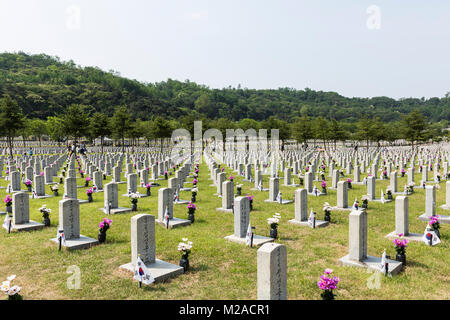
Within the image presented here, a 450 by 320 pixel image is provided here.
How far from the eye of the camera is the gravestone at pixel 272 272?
4609mm

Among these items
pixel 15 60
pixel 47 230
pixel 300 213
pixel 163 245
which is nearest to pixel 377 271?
pixel 300 213

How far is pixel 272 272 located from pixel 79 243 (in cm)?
525

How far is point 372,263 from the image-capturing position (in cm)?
667

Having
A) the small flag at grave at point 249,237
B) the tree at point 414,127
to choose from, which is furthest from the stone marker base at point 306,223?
the tree at point 414,127

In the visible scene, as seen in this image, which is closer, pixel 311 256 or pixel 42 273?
pixel 42 273

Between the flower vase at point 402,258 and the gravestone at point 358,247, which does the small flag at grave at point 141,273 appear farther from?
the flower vase at point 402,258

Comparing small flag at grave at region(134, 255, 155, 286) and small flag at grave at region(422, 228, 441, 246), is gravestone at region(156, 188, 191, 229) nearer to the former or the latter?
small flag at grave at region(134, 255, 155, 286)

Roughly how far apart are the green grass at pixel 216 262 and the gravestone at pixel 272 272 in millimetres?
853

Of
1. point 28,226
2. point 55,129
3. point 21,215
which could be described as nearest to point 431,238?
point 28,226

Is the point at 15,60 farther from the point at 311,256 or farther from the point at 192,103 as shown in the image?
the point at 311,256

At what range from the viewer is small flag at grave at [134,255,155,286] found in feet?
19.0

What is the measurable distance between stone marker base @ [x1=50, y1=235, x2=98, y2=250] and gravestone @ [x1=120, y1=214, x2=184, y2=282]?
5.85 feet
